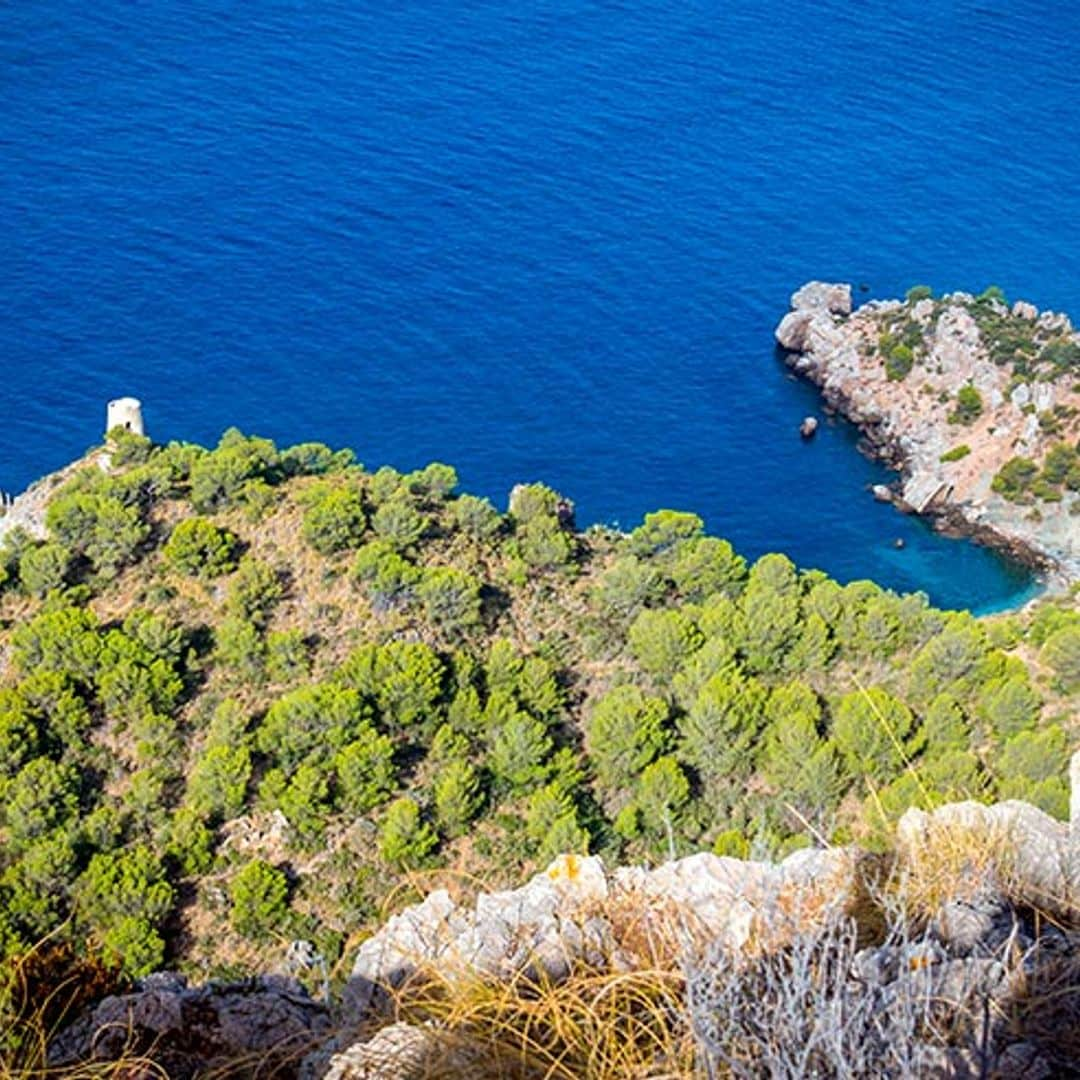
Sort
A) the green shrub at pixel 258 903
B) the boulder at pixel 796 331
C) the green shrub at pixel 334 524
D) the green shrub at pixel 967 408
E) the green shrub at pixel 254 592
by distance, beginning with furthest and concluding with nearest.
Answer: the boulder at pixel 796 331 < the green shrub at pixel 967 408 < the green shrub at pixel 334 524 < the green shrub at pixel 254 592 < the green shrub at pixel 258 903

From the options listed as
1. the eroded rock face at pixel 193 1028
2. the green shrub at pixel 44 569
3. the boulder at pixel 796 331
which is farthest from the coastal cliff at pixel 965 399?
the eroded rock face at pixel 193 1028

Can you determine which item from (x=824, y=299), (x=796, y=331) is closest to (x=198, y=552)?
(x=796, y=331)

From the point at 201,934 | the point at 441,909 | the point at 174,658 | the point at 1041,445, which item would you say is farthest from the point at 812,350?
the point at 441,909

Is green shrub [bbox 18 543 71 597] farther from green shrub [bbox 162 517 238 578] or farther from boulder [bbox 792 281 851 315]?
boulder [bbox 792 281 851 315]

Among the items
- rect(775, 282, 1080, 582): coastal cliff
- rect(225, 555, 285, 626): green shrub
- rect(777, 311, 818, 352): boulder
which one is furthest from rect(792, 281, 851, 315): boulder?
rect(225, 555, 285, 626): green shrub

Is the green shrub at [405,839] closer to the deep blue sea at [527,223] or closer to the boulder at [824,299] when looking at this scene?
the deep blue sea at [527,223]

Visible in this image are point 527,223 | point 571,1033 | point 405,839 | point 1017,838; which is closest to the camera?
point 571,1033

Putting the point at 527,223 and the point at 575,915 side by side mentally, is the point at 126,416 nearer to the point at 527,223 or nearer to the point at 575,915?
the point at 575,915
